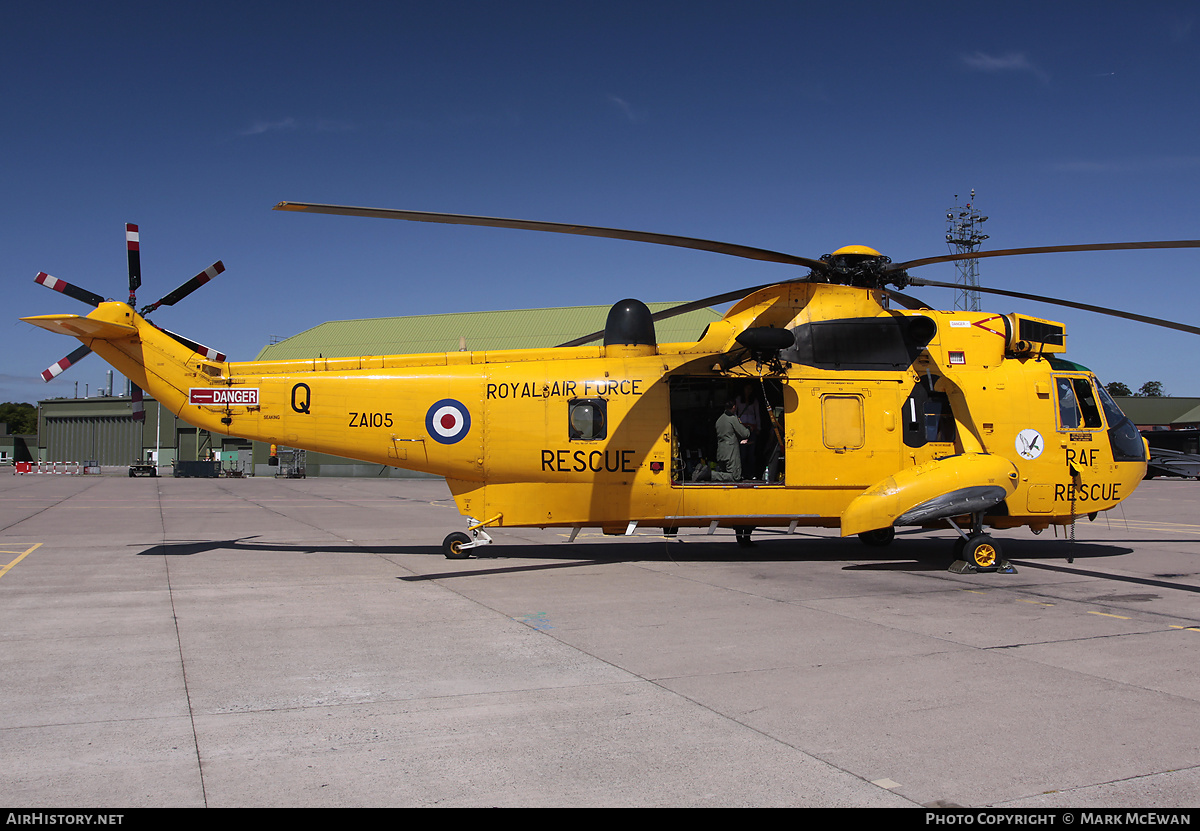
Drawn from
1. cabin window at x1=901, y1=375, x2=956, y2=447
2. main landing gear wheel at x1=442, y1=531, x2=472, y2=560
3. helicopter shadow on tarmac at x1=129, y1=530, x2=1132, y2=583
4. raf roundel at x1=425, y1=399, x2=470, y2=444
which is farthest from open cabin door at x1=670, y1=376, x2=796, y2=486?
main landing gear wheel at x1=442, y1=531, x2=472, y2=560

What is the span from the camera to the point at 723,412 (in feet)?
40.9

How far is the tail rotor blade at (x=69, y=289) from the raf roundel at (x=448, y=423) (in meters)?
5.58

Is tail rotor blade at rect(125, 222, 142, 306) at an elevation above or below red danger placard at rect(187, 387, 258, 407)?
above

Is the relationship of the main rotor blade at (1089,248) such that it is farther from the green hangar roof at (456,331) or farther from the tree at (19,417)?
the tree at (19,417)

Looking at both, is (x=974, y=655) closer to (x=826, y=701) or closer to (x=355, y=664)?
(x=826, y=701)

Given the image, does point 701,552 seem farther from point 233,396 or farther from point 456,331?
point 456,331

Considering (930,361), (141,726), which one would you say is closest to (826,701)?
(141,726)

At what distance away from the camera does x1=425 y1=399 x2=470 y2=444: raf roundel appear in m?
11.9

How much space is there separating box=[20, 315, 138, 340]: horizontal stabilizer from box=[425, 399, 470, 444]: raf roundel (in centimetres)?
493

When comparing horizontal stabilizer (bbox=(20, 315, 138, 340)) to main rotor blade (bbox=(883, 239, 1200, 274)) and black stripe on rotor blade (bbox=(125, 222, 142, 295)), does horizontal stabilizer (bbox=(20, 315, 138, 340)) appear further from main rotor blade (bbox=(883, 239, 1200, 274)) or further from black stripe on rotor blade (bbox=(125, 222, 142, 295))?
main rotor blade (bbox=(883, 239, 1200, 274))

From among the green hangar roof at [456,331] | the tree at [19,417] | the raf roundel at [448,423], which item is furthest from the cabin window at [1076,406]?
the tree at [19,417]

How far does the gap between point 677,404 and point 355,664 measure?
7.39 m

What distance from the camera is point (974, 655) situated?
645cm

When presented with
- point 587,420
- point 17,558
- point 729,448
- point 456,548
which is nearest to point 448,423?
point 456,548
